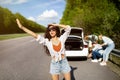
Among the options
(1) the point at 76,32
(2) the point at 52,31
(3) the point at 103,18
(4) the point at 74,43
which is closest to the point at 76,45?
(4) the point at 74,43

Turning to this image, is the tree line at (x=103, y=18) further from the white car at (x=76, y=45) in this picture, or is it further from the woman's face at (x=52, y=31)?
the woman's face at (x=52, y=31)

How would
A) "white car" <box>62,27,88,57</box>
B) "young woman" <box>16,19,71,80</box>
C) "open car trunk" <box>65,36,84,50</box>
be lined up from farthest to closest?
"open car trunk" <box>65,36,84,50</box>
"white car" <box>62,27,88,57</box>
"young woman" <box>16,19,71,80</box>

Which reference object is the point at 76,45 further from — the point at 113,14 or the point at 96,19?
the point at 96,19

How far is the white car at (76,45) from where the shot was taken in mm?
14711

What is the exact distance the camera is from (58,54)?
5684mm

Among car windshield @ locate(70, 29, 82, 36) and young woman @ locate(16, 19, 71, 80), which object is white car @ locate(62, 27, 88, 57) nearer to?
car windshield @ locate(70, 29, 82, 36)

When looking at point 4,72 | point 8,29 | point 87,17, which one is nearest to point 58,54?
point 4,72

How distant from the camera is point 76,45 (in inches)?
631

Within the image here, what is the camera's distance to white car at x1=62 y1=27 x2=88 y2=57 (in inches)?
579

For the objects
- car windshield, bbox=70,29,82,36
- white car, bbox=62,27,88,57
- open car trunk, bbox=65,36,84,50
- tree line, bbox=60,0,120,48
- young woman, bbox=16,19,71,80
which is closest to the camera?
young woman, bbox=16,19,71,80

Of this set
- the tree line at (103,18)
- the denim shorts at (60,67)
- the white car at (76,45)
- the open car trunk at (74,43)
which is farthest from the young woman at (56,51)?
the tree line at (103,18)

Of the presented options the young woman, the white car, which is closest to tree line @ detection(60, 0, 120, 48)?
the white car

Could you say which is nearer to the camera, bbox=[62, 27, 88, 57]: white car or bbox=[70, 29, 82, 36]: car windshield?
bbox=[62, 27, 88, 57]: white car

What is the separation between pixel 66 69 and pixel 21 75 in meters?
4.94
